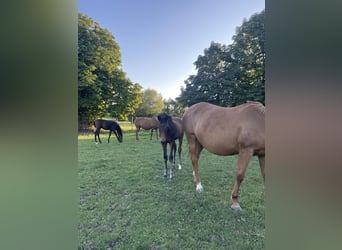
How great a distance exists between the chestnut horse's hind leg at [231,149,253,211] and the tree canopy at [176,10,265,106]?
9.2 inches

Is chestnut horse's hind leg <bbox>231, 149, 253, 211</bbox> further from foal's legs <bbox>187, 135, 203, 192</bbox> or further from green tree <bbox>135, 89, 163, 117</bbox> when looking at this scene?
green tree <bbox>135, 89, 163, 117</bbox>

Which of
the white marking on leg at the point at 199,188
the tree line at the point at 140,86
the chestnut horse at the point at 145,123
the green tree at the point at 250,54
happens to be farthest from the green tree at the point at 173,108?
the white marking on leg at the point at 199,188

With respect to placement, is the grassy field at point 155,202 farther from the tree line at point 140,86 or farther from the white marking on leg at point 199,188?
the tree line at point 140,86

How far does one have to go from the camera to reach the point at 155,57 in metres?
1.02

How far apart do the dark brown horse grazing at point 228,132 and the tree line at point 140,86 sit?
51 millimetres

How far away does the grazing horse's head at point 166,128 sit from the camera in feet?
3.57

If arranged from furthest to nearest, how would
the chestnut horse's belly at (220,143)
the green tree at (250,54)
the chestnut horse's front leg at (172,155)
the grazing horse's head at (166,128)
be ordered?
the chestnut horse's front leg at (172,155), the grazing horse's head at (166,128), the chestnut horse's belly at (220,143), the green tree at (250,54)

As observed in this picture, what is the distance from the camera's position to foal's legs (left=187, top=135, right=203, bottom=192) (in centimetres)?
110

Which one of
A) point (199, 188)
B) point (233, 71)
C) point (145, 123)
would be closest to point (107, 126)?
point (145, 123)

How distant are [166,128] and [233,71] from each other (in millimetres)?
488
